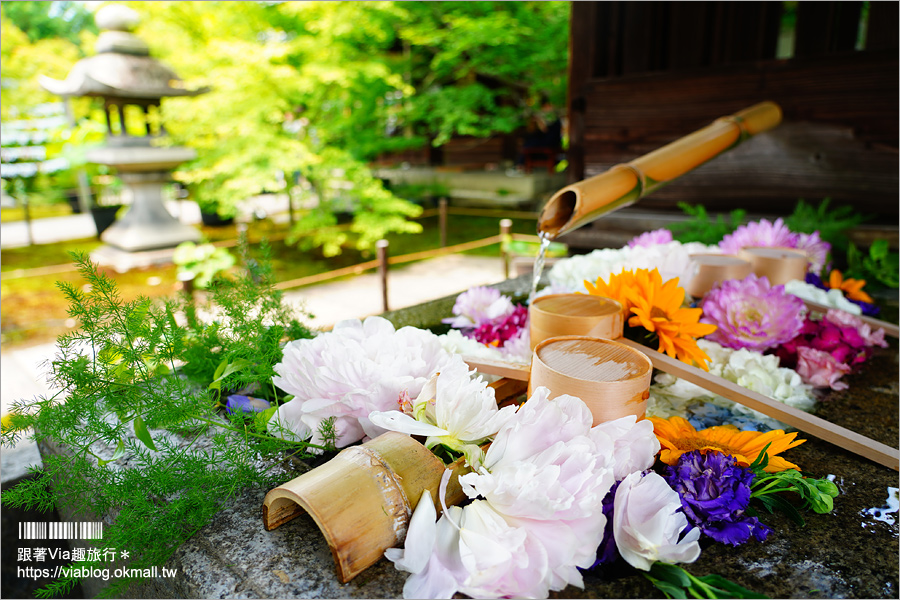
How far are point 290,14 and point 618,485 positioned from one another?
9154 mm

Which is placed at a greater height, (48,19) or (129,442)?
(48,19)

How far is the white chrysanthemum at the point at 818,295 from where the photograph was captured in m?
1.87

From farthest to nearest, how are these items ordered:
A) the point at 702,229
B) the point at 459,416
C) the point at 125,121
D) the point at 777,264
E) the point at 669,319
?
the point at 125,121 → the point at 702,229 → the point at 777,264 → the point at 669,319 → the point at 459,416

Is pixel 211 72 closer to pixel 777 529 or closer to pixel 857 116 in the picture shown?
pixel 857 116

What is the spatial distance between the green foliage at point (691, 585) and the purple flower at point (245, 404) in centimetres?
85

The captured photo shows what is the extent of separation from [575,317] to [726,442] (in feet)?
1.30

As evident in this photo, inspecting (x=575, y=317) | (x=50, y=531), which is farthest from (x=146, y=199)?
(x=575, y=317)

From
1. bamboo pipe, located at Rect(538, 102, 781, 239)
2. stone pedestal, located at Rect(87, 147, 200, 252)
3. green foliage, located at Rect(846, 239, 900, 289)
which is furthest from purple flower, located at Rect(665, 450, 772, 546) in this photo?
stone pedestal, located at Rect(87, 147, 200, 252)

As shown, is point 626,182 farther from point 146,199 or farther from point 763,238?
point 146,199

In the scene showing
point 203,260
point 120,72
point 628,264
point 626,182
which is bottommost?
point 203,260

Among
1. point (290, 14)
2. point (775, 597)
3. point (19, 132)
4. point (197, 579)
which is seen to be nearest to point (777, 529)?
point (775, 597)

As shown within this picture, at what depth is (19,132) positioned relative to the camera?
1234 cm

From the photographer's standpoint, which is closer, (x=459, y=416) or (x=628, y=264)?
(x=459, y=416)

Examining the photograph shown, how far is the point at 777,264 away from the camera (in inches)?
73.6
